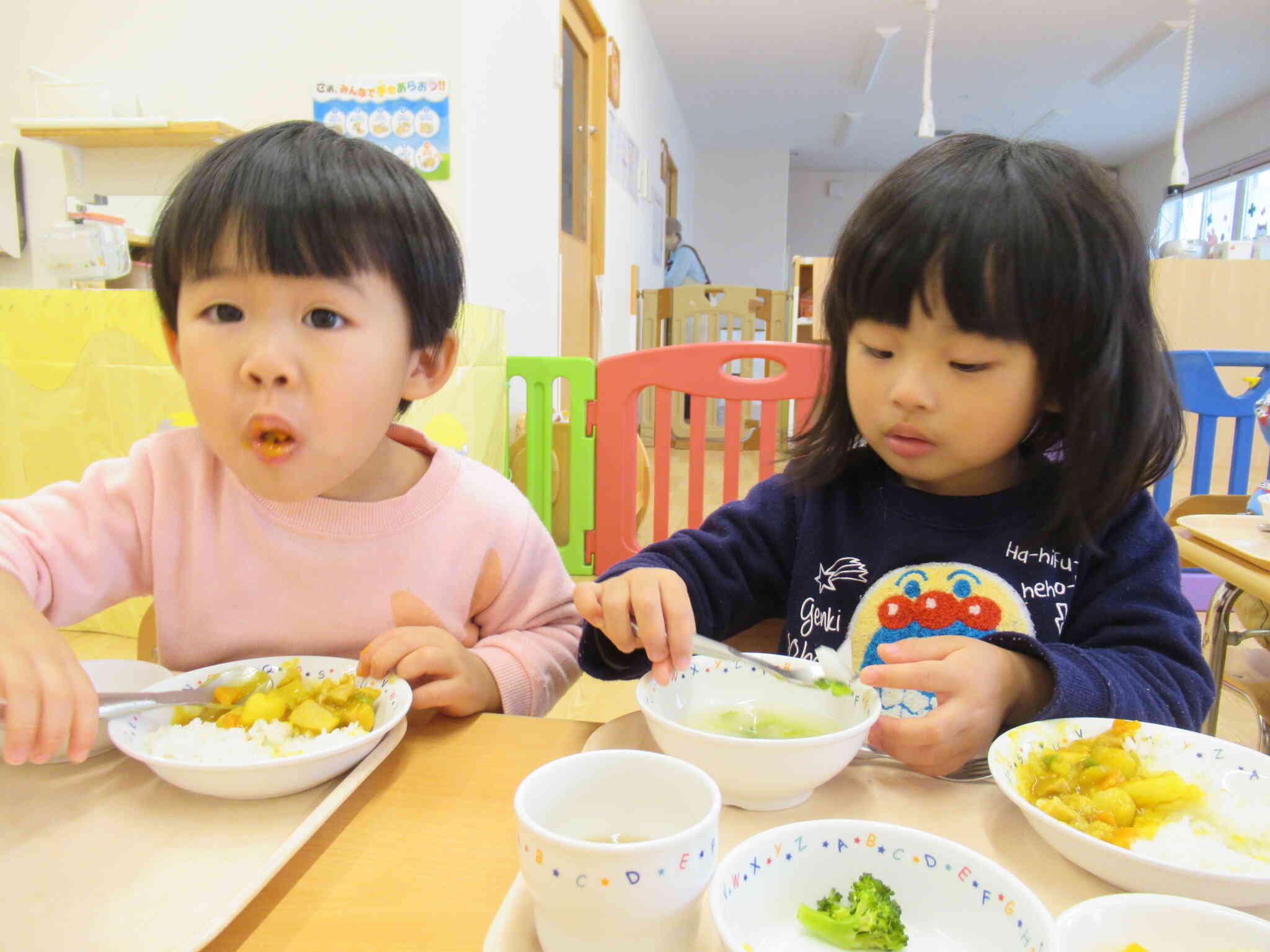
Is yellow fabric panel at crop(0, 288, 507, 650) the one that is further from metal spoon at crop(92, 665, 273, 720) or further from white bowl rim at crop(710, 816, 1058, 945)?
white bowl rim at crop(710, 816, 1058, 945)

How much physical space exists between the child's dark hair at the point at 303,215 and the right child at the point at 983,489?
0.33 meters

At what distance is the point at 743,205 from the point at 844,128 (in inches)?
63.4

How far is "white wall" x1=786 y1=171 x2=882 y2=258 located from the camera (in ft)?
39.0

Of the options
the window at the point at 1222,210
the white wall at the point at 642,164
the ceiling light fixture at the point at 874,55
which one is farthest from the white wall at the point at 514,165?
the window at the point at 1222,210

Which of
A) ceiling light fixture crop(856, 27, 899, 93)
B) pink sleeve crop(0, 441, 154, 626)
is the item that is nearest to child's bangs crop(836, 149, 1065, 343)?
pink sleeve crop(0, 441, 154, 626)

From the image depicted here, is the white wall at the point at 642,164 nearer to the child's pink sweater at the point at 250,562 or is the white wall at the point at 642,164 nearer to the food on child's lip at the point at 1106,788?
the child's pink sweater at the point at 250,562

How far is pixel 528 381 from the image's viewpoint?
2174mm

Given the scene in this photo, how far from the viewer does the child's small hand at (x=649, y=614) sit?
25.2 inches

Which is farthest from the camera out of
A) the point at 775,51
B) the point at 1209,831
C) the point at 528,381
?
the point at 775,51

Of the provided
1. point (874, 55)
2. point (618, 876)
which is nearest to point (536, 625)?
point (618, 876)

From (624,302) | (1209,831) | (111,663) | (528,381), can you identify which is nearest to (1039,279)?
(1209,831)

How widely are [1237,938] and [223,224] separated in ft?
2.54

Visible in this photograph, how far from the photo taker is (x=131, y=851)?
469 mm

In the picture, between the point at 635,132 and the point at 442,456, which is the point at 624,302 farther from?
the point at 442,456
